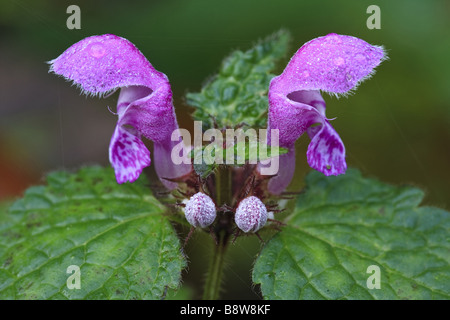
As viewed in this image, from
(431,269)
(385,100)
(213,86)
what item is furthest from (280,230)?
(385,100)

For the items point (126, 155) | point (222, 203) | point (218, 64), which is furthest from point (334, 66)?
point (218, 64)

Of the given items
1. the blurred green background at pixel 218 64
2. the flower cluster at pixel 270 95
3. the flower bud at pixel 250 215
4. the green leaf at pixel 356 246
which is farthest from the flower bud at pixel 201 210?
the blurred green background at pixel 218 64

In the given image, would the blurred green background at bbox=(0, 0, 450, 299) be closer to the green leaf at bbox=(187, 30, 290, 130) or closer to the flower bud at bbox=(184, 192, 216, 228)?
the green leaf at bbox=(187, 30, 290, 130)

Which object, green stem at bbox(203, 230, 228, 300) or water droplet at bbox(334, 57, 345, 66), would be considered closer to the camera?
water droplet at bbox(334, 57, 345, 66)

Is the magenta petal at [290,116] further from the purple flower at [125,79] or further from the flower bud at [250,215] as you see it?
the purple flower at [125,79]

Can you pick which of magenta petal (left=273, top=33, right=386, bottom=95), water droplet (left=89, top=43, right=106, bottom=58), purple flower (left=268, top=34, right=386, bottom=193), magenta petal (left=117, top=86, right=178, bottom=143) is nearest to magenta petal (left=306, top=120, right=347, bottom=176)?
purple flower (left=268, top=34, right=386, bottom=193)

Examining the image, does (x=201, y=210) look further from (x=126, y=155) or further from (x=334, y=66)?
(x=334, y=66)
